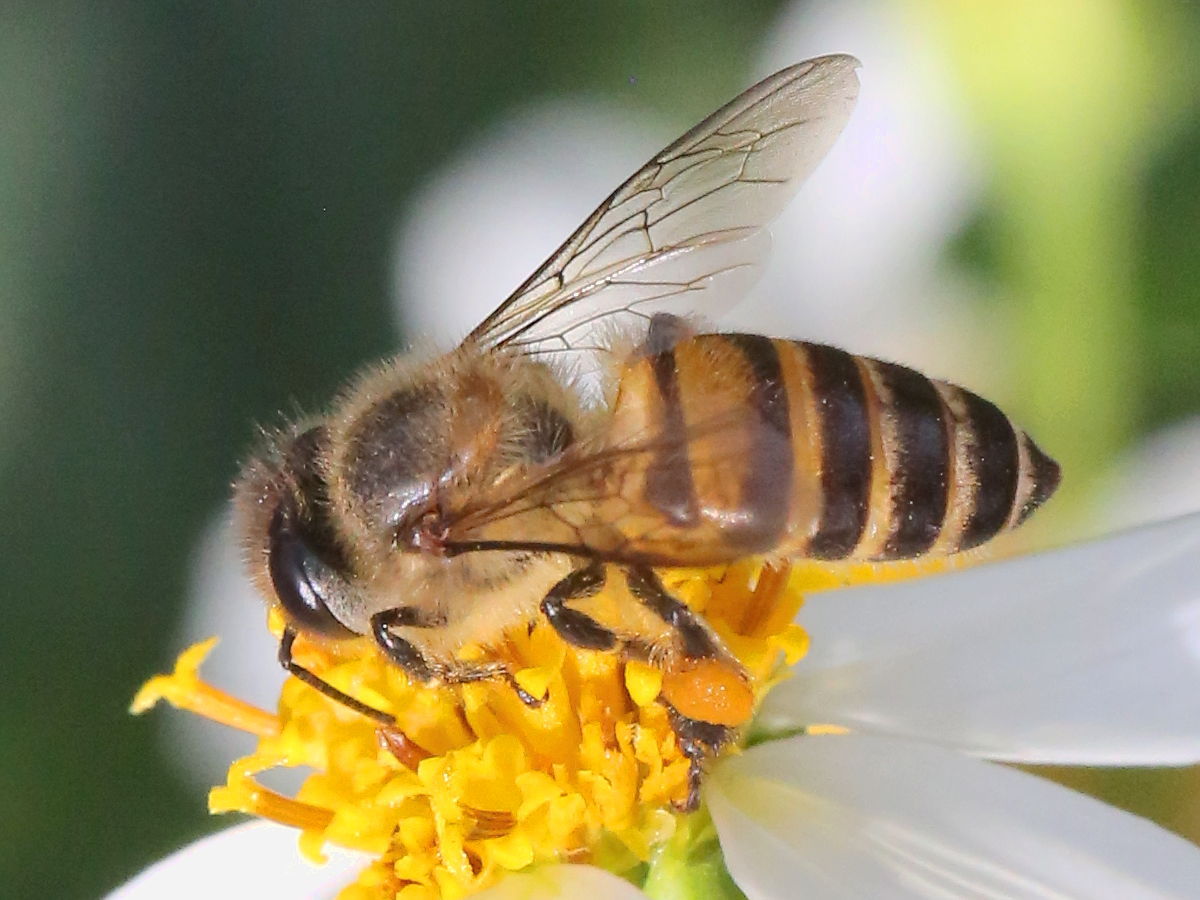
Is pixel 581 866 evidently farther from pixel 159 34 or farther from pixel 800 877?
pixel 159 34

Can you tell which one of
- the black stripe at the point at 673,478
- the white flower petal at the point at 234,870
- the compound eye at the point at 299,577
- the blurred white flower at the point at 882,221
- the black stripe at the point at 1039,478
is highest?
the blurred white flower at the point at 882,221

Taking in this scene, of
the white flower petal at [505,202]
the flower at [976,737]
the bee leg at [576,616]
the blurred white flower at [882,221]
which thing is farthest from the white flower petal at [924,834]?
the white flower petal at [505,202]

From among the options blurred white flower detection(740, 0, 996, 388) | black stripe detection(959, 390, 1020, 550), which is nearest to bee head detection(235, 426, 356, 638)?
black stripe detection(959, 390, 1020, 550)

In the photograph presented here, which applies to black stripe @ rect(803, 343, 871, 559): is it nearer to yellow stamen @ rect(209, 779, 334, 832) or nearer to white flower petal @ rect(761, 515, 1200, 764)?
white flower petal @ rect(761, 515, 1200, 764)

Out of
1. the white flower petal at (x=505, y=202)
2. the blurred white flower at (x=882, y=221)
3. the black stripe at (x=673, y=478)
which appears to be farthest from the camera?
the white flower petal at (x=505, y=202)

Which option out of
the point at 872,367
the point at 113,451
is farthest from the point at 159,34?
the point at 872,367

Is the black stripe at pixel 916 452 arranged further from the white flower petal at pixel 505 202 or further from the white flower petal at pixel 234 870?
the white flower petal at pixel 505 202

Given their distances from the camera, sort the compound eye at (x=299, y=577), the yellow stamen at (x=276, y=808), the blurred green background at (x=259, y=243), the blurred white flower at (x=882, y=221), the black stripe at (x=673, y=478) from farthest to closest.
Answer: the blurred white flower at (x=882, y=221)
the blurred green background at (x=259, y=243)
the yellow stamen at (x=276, y=808)
the compound eye at (x=299, y=577)
the black stripe at (x=673, y=478)
